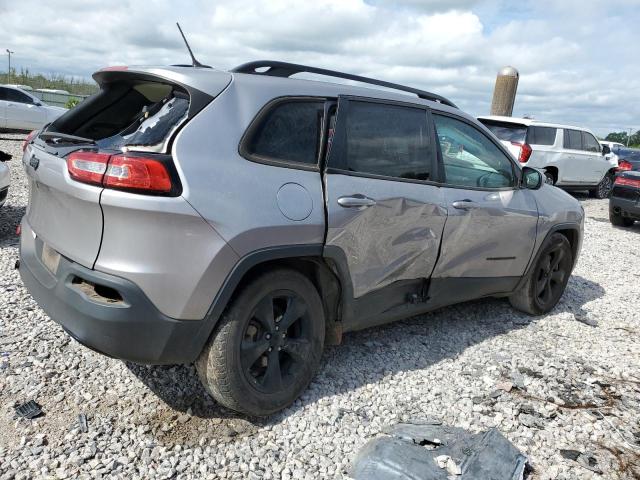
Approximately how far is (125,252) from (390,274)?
67.5 inches

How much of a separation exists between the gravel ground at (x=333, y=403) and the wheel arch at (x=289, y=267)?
0.49m

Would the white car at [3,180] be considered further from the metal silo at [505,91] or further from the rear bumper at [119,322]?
the metal silo at [505,91]

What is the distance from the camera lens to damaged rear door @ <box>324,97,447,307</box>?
122 inches

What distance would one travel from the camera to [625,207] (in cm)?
1047

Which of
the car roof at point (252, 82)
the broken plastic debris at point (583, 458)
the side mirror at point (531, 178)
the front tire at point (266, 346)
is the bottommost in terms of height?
the broken plastic debris at point (583, 458)

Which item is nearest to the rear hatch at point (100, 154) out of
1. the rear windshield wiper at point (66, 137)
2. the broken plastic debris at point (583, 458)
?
the rear windshield wiper at point (66, 137)

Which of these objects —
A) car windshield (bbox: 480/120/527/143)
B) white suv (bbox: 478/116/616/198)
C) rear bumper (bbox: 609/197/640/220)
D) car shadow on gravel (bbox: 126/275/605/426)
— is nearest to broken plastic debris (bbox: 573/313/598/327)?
car shadow on gravel (bbox: 126/275/605/426)

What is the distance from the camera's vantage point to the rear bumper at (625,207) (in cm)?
1030

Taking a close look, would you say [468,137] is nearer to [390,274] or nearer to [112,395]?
[390,274]

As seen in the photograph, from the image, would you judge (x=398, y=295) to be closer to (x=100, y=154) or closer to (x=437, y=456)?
(x=437, y=456)

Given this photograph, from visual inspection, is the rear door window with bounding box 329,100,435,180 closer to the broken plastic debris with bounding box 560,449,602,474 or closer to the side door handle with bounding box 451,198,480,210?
the side door handle with bounding box 451,198,480,210

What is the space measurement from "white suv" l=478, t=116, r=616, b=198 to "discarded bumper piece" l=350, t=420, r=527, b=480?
32.3 ft

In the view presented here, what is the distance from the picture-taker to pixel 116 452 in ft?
8.66

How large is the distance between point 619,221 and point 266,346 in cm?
1045
